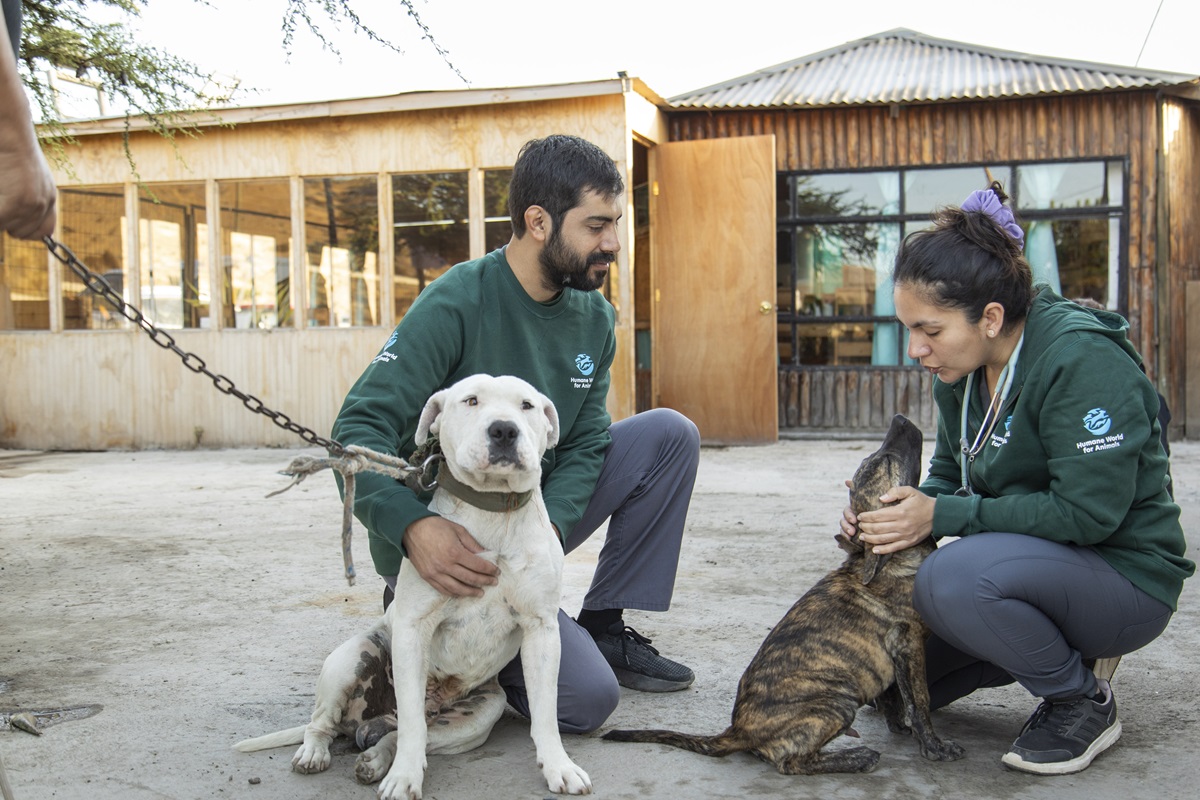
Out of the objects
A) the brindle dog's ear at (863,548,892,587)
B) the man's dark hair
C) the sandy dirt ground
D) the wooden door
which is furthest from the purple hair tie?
the wooden door

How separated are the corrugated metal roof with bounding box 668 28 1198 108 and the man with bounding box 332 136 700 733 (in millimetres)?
8784

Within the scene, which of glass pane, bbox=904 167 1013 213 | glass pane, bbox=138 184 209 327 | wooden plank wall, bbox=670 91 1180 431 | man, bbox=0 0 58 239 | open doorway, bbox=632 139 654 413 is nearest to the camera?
man, bbox=0 0 58 239

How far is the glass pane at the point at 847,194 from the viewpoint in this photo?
1190cm

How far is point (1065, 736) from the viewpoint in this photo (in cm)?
279

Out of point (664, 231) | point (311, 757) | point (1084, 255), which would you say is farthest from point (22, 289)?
point (1084, 255)

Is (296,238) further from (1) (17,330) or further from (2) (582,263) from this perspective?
(2) (582,263)

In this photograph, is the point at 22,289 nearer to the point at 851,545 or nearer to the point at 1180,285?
the point at 851,545

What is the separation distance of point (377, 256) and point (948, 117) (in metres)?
6.50

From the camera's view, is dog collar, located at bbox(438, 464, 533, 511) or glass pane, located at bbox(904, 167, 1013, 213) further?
glass pane, located at bbox(904, 167, 1013, 213)

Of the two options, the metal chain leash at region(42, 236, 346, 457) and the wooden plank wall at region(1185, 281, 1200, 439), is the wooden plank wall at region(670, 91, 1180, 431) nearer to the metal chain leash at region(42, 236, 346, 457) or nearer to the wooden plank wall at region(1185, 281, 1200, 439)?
the wooden plank wall at region(1185, 281, 1200, 439)

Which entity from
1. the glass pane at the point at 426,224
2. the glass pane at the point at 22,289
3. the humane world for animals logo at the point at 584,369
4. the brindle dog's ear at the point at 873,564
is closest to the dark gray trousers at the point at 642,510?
the humane world for animals logo at the point at 584,369

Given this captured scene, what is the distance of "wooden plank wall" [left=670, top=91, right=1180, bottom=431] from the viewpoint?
36.8ft

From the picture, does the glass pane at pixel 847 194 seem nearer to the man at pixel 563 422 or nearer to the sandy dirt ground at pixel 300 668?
the sandy dirt ground at pixel 300 668

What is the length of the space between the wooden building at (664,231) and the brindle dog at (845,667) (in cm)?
804
